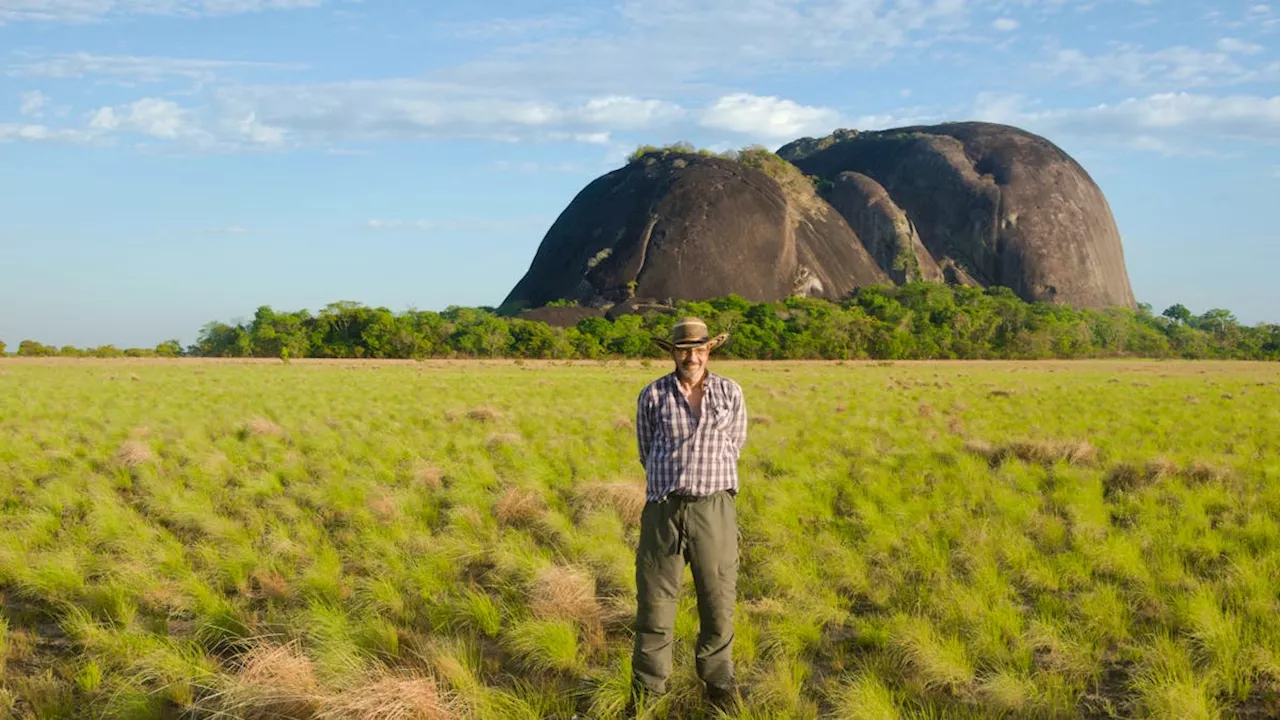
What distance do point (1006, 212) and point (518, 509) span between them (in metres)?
118

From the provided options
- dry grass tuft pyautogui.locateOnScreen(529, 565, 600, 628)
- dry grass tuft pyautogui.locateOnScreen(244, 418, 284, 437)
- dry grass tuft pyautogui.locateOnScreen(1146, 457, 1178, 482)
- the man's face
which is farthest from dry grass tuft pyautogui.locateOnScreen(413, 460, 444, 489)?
dry grass tuft pyautogui.locateOnScreen(1146, 457, 1178, 482)

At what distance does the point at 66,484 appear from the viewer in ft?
34.5

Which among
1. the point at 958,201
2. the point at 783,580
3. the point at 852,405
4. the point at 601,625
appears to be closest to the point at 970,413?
the point at 852,405

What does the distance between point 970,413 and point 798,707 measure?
16.8m

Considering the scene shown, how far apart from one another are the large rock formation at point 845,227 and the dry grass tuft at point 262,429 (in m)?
72.4

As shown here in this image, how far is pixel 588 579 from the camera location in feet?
22.3

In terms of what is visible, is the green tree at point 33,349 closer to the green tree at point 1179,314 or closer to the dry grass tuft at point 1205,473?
the dry grass tuft at point 1205,473

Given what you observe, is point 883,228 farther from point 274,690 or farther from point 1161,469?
point 274,690

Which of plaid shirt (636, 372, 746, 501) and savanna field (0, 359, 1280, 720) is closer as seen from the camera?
plaid shirt (636, 372, 746, 501)

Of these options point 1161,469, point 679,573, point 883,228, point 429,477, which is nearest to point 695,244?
point 883,228

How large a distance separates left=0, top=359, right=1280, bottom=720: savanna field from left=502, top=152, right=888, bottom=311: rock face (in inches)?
3050

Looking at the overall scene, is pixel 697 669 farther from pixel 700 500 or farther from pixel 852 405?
pixel 852 405

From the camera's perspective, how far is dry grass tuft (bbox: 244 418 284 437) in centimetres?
1568

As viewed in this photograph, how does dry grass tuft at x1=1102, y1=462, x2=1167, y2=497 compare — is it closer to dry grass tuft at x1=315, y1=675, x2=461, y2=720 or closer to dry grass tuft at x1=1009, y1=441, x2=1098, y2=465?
dry grass tuft at x1=1009, y1=441, x2=1098, y2=465
